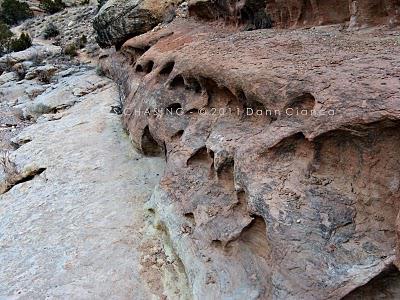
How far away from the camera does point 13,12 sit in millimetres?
29906

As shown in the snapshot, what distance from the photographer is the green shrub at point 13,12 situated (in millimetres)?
29875

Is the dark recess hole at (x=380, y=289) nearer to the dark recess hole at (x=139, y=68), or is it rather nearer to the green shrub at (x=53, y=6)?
the dark recess hole at (x=139, y=68)

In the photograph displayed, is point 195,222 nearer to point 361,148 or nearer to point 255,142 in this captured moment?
point 255,142

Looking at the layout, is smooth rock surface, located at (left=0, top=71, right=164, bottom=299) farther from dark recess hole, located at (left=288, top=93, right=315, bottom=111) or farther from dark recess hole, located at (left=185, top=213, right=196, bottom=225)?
dark recess hole, located at (left=288, top=93, right=315, bottom=111)

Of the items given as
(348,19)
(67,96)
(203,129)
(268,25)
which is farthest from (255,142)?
(67,96)

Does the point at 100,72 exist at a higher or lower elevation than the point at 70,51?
lower

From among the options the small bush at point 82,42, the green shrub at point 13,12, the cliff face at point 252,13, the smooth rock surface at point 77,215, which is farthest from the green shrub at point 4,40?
the smooth rock surface at point 77,215

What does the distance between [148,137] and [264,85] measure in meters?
2.96

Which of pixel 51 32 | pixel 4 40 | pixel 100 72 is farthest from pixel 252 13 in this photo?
pixel 51 32

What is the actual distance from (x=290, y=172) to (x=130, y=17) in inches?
350

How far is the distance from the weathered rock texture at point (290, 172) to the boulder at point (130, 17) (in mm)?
5937

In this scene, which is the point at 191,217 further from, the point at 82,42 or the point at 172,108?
the point at 82,42

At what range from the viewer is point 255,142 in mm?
3836

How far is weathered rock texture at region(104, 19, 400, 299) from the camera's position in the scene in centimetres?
292
